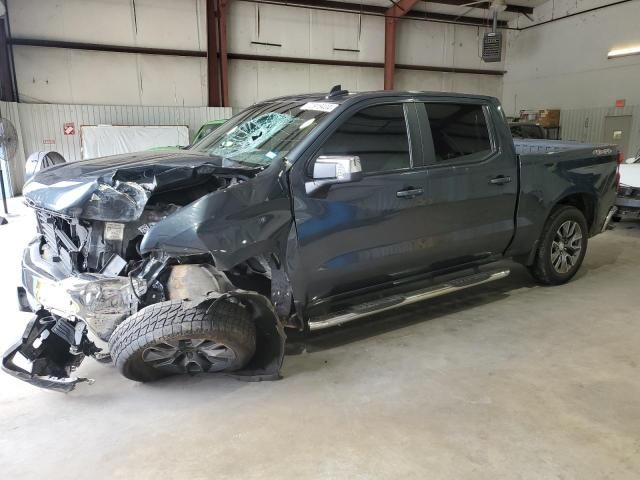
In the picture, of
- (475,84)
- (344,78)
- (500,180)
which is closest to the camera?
(500,180)

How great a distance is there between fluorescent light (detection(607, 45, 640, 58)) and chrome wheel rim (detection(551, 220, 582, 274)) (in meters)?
12.0

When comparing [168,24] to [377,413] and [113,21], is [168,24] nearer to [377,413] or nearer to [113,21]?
[113,21]

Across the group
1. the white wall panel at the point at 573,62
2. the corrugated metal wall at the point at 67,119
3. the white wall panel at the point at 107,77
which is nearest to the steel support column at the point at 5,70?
the white wall panel at the point at 107,77

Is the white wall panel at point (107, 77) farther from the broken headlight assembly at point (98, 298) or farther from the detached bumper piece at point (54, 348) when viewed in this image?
the broken headlight assembly at point (98, 298)

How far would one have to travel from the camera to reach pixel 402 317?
12.3ft

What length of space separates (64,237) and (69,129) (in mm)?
11252

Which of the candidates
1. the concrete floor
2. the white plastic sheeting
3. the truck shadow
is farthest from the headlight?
the white plastic sheeting

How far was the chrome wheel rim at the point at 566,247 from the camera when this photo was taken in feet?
14.0

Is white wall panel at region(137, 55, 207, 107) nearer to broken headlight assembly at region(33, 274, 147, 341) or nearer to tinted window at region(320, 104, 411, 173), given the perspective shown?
tinted window at region(320, 104, 411, 173)

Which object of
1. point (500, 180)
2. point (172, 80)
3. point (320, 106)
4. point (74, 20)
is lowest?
point (500, 180)

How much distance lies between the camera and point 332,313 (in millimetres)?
2967

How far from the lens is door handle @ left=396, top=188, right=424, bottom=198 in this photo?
3.05 metres

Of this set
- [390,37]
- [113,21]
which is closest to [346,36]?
[390,37]

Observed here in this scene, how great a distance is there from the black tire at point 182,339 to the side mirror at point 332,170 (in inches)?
32.1
